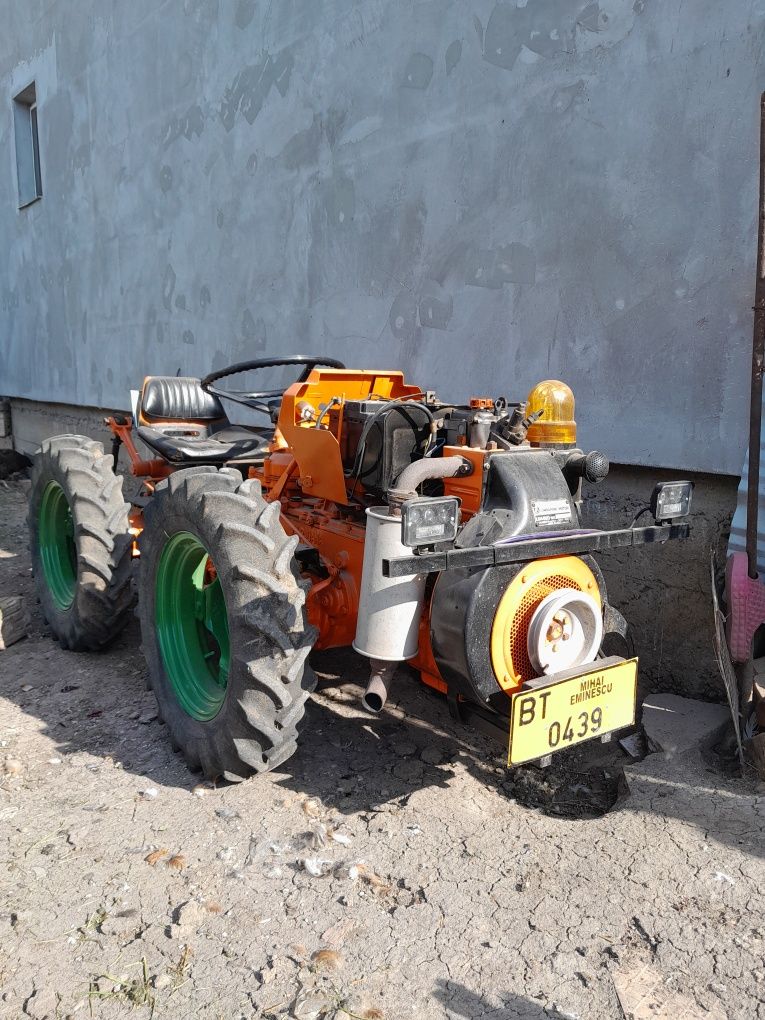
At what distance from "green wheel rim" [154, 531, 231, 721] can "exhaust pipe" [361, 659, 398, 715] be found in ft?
2.57

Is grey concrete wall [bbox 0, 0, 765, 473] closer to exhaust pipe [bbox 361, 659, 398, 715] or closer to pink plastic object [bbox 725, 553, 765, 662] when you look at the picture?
pink plastic object [bbox 725, 553, 765, 662]

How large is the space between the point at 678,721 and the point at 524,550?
5.14ft

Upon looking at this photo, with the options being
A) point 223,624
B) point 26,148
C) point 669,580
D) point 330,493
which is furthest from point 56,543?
point 26,148

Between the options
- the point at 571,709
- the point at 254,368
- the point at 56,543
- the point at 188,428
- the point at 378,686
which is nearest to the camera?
the point at 571,709

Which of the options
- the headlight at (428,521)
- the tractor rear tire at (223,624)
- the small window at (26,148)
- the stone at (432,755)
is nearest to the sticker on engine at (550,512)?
the headlight at (428,521)

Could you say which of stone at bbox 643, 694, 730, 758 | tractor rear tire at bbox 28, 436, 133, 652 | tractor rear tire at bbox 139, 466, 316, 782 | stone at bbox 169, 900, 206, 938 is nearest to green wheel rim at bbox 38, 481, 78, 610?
tractor rear tire at bbox 28, 436, 133, 652

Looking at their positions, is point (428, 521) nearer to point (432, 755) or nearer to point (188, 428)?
point (432, 755)

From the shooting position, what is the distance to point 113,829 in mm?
2779

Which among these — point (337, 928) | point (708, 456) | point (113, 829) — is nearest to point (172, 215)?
point (708, 456)

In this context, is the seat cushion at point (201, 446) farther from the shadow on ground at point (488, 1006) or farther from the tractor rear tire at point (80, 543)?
the shadow on ground at point (488, 1006)

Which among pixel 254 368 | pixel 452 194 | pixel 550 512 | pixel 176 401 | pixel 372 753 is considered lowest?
pixel 372 753

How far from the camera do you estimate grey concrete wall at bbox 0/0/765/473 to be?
12.3 ft

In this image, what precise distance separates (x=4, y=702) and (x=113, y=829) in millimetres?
1394

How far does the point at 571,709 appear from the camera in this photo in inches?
104
